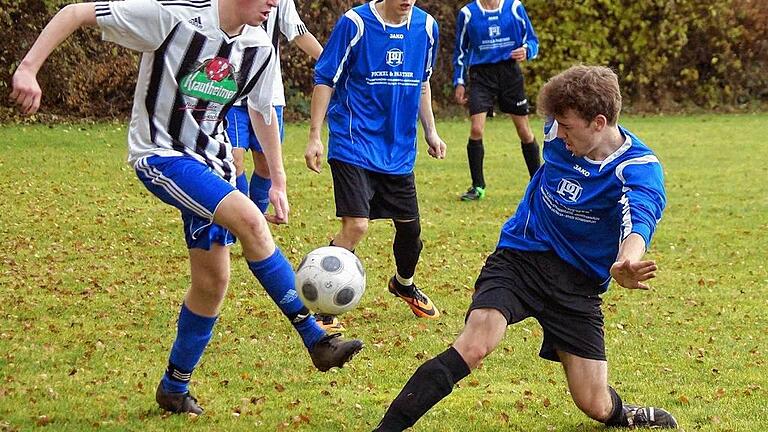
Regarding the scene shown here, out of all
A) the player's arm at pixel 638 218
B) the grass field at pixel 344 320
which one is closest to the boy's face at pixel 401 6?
the grass field at pixel 344 320

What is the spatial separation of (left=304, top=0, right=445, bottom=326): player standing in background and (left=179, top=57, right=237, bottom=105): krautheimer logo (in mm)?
1989

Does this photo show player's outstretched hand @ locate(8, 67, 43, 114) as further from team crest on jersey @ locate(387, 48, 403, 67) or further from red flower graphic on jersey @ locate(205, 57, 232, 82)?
team crest on jersey @ locate(387, 48, 403, 67)

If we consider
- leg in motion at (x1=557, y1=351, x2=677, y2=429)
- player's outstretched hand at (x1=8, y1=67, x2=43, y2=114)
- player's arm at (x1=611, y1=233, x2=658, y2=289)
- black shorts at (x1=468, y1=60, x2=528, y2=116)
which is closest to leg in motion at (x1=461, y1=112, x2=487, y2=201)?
black shorts at (x1=468, y1=60, x2=528, y2=116)

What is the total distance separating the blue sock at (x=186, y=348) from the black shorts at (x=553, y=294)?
1.20 m

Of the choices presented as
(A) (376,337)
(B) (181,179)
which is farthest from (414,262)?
(B) (181,179)

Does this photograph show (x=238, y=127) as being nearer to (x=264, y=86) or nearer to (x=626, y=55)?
(x=264, y=86)

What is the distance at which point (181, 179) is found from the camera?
467 centimetres

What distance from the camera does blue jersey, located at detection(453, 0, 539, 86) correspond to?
12.5 m

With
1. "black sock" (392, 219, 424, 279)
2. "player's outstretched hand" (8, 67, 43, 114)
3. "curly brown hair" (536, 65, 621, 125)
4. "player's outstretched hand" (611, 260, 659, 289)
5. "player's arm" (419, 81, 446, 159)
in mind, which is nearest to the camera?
"player's outstretched hand" (611, 260, 659, 289)

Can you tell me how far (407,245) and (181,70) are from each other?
282 cm

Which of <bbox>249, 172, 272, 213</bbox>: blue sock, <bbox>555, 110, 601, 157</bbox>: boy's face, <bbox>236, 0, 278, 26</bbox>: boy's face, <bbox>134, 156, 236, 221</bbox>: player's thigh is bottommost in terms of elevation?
<bbox>249, 172, 272, 213</bbox>: blue sock

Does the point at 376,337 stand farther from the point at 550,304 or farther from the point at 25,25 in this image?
the point at 25,25

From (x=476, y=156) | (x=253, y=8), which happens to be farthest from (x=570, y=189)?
(x=476, y=156)

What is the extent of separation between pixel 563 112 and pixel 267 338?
268 centimetres
